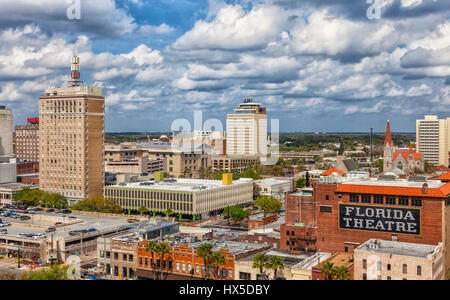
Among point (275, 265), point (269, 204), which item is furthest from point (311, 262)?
→ point (269, 204)

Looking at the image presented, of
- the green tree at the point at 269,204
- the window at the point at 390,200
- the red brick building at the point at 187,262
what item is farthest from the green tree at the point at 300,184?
the red brick building at the point at 187,262

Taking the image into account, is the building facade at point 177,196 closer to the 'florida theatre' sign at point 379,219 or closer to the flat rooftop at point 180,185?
the flat rooftop at point 180,185

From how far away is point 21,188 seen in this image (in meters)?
140

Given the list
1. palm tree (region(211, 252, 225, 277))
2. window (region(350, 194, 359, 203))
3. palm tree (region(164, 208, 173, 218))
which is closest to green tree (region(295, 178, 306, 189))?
palm tree (region(164, 208, 173, 218))

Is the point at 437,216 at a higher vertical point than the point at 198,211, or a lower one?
higher

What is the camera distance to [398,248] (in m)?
59.6

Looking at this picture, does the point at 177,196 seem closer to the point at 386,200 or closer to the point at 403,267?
the point at 386,200

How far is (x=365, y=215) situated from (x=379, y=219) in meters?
2.02

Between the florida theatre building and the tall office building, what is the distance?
7348 cm

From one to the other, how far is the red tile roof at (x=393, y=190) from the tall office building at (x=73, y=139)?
81922mm

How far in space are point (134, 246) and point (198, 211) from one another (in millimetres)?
49634

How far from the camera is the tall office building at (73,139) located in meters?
130

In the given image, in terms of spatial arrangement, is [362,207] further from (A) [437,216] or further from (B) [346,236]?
(A) [437,216]
